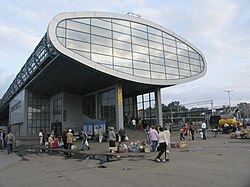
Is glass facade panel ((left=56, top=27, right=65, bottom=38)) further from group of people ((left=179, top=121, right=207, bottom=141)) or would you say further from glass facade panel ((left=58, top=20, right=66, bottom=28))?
group of people ((left=179, top=121, right=207, bottom=141))

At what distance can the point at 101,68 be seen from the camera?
26.8 metres

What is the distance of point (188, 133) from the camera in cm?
2498

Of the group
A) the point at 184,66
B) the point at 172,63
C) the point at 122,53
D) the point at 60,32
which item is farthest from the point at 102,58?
the point at 184,66

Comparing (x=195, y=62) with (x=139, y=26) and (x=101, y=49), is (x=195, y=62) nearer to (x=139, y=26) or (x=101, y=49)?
(x=139, y=26)

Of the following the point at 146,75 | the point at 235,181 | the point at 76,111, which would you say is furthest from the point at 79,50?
the point at 235,181

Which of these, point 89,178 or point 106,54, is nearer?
point 89,178

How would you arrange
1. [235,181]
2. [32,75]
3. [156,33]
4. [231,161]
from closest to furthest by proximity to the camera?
1. [235,181]
2. [231,161]
3. [156,33]
4. [32,75]

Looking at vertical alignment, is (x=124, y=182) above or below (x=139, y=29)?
below

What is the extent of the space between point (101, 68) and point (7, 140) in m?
11.6

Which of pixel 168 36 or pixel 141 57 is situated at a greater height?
pixel 168 36

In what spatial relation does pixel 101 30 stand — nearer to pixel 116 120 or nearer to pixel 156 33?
pixel 156 33

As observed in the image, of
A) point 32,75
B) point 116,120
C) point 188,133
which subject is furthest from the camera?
point 32,75

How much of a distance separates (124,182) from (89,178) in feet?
4.35

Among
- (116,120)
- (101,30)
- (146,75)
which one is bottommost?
(116,120)
